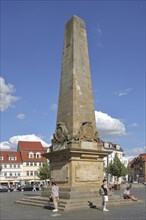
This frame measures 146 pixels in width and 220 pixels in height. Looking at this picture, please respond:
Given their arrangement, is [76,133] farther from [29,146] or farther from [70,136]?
[29,146]

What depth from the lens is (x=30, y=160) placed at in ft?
278

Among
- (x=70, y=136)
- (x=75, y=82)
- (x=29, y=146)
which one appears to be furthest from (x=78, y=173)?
(x=29, y=146)

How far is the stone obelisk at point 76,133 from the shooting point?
17.7 meters

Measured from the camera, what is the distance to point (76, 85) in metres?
19.5

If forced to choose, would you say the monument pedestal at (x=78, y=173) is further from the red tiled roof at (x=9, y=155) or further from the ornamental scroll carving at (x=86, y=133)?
the red tiled roof at (x=9, y=155)

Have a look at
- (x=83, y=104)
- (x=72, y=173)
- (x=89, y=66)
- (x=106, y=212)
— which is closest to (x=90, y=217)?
(x=106, y=212)

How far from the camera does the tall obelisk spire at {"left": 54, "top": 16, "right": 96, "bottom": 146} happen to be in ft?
62.5

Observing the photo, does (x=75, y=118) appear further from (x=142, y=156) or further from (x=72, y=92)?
(x=142, y=156)

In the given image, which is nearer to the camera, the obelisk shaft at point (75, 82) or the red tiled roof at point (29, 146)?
the obelisk shaft at point (75, 82)

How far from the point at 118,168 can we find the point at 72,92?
169ft

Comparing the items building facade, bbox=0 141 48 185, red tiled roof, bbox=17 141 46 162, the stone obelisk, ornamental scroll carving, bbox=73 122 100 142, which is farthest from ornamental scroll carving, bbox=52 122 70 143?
red tiled roof, bbox=17 141 46 162

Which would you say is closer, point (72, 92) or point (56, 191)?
point (56, 191)

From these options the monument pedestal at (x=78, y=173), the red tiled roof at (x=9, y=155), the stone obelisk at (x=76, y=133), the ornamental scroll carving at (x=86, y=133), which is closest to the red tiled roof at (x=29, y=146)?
the red tiled roof at (x=9, y=155)

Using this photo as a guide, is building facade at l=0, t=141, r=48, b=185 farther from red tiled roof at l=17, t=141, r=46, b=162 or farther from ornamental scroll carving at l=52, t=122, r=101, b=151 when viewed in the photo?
ornamental scroll carving at l=52, t=122, r=101, b=151
